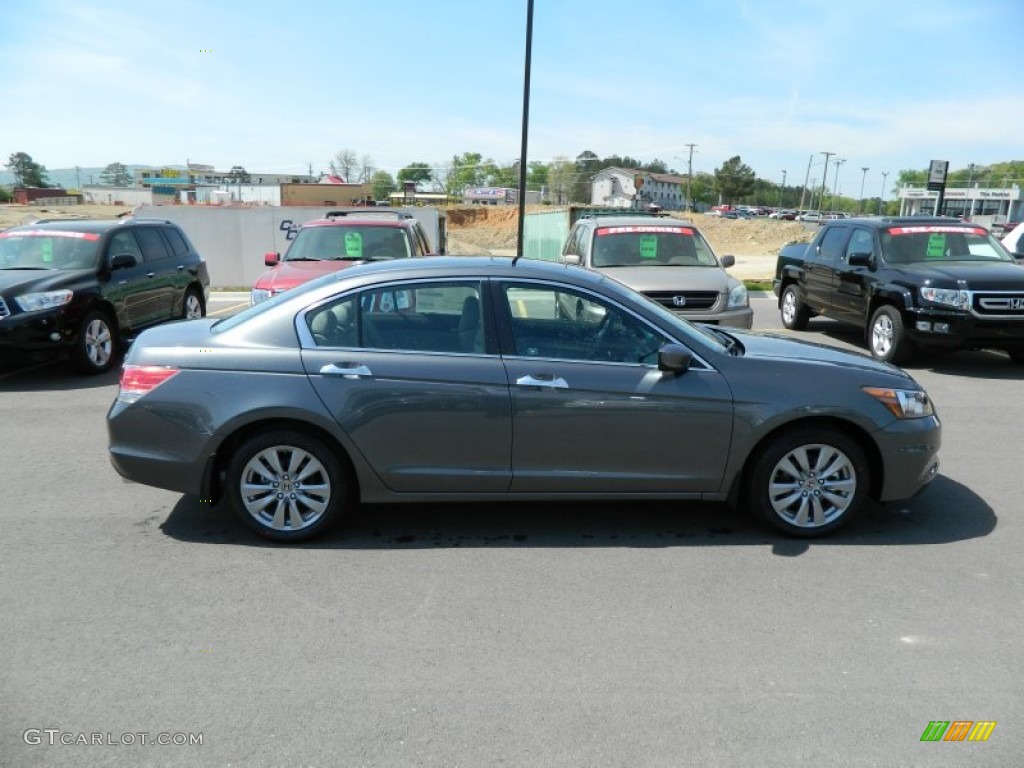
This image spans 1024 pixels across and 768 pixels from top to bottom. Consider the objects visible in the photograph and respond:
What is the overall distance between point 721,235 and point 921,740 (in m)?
63.8

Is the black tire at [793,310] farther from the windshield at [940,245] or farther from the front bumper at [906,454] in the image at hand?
the front bumper at [906,454]

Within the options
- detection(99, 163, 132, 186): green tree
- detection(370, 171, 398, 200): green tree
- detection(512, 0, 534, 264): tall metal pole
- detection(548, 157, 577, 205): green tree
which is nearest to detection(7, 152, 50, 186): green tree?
detection(99, 163, 132, 186): green tree

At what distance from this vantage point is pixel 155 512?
16.5 ft

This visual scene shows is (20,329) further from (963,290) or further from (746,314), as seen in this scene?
(963,290)

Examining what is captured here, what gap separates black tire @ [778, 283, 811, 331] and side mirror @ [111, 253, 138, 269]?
9.47 meters

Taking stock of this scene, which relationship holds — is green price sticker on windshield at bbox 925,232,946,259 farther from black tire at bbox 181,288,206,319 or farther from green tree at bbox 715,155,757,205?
green tree at bbox 715,155,757,205

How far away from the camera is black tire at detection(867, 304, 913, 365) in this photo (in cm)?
972

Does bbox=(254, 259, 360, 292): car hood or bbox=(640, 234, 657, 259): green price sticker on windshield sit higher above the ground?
bbox=(640, 234, 657, 259): green price sticker on windshield

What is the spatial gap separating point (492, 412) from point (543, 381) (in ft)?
1.06

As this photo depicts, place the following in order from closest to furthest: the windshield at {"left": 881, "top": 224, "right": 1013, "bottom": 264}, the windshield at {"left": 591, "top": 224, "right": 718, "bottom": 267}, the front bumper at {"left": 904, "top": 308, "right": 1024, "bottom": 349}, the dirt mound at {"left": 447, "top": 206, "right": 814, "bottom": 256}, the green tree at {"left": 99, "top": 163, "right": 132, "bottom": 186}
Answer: the front bumper at {"left": 904, "top": 308, "right": 1024, "bottom": 349}, the windshield at {"left": 881, "top": 224, "right": 1013, "bottom": 264}, the windshield at {"left": 591, "top": 224, "right": 718, "bottom": 267}, the dirt mound at {"left": 447, "top": 206, "right": 814, "bottom": 256}, the green tree at {"left": 99, "top": 163, "right": 132, "bottom": 186}

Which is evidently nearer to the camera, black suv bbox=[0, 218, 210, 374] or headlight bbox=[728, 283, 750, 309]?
black suv bbox=[0, 218, 210, 374]

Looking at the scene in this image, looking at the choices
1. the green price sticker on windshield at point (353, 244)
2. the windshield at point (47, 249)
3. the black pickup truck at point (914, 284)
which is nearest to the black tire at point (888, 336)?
the black pickup truck at point (914, 284)

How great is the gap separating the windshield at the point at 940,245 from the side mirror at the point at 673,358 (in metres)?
7.19

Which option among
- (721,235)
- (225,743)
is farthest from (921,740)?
(721,235)
